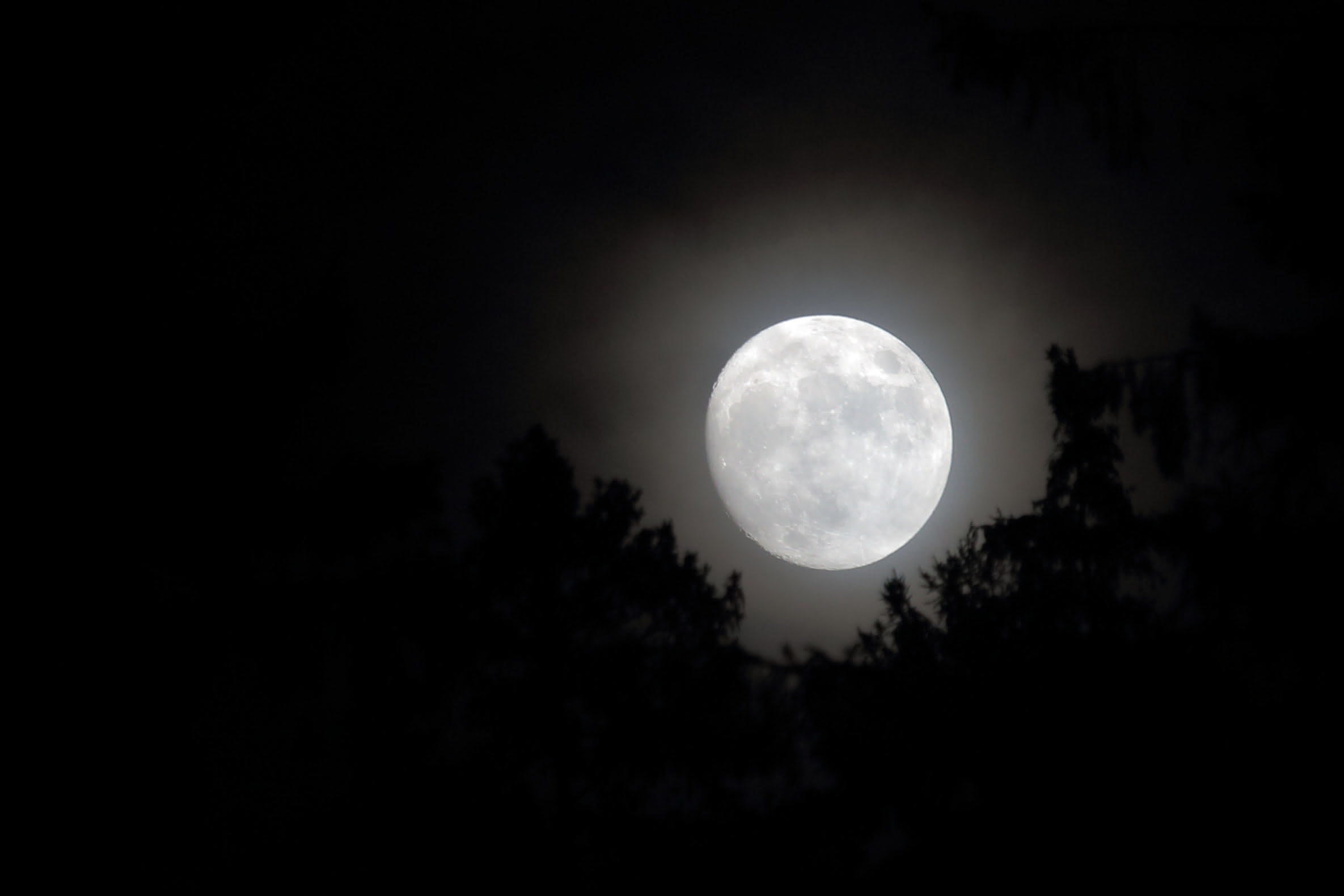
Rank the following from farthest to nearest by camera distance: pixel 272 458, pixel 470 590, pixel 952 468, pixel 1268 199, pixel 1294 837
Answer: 1. pixel 952 468
2. pixel 470 590
3. pixel 272 458
4. pixel 1268 199
5. pixel 1294 837

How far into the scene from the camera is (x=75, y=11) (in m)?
7.88

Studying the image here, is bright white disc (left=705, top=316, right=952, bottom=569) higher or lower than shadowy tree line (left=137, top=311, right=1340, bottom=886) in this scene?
higher

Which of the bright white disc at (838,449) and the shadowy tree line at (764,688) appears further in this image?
the bright white disc at (838,449)

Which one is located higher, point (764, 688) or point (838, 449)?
point (838, 449)

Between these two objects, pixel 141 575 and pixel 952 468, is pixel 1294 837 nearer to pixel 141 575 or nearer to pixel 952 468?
pixel 952 468

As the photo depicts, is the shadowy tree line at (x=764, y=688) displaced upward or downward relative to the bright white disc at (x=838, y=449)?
downward

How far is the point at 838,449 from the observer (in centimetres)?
1055

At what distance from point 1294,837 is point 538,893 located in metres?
5.88

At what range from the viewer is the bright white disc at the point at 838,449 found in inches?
415

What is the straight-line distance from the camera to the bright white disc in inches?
415

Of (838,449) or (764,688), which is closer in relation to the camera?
(764,688)

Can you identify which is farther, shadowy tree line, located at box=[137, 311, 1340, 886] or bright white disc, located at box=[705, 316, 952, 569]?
bright white disc, located at box=[705, 316, 952, 569]

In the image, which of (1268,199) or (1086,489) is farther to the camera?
(1086,489)

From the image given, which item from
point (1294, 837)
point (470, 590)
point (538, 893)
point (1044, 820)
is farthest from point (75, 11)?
point (1294, 837)
